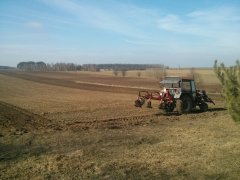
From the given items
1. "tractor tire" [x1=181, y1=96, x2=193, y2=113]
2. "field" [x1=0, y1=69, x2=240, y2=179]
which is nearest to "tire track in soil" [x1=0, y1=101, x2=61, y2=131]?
"field" [x1=0, y1=69, x2=240, y2=179]

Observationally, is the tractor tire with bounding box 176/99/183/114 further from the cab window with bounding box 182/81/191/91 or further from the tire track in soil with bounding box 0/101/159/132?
the tire track in soil with bounding box 0/101/159/132

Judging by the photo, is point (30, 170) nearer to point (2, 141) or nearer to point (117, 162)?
point (117, 162)

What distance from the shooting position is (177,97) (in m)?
20.3

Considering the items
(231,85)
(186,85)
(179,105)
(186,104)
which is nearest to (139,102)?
(179,105)

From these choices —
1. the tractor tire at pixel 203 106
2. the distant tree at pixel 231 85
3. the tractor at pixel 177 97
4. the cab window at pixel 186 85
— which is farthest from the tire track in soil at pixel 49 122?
the distant tree at pixel 231 85

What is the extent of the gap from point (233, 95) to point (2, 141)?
793 centimetres

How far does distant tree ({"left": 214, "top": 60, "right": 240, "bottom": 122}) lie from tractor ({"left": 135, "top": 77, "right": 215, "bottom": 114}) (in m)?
11.1

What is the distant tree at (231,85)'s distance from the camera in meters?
8.43

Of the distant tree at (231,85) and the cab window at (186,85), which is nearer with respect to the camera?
the distant tree at (231,85)

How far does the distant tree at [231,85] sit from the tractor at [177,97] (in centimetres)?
1110

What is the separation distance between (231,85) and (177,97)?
11831 mm

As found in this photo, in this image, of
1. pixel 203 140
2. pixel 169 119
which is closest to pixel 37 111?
pixel 169 119

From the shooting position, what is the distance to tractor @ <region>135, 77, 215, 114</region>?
19969 millimetres

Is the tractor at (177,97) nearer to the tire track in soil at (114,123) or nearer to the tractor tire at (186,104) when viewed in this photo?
the tractor tire at (186,104)
